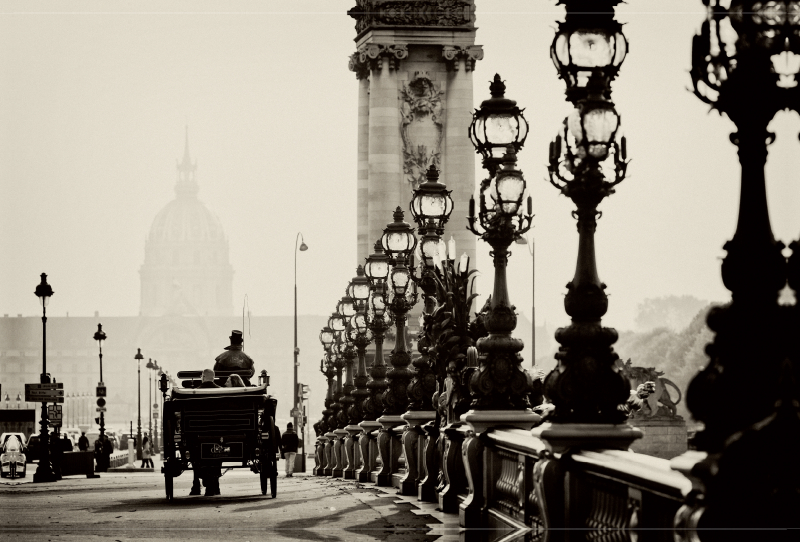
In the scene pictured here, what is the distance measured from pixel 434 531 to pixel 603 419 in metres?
6.09

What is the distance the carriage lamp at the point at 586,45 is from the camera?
13406mm

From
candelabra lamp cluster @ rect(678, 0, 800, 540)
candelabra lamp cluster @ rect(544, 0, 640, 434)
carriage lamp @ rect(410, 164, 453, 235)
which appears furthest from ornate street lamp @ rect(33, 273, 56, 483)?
candelabra lamp cluster @ rect(678, 0, 800, 540)

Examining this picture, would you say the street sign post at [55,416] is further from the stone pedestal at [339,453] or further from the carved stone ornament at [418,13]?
the carved stone ornament at [418,13]

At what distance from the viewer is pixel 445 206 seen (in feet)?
84.7

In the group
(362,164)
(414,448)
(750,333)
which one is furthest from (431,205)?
(362,164)

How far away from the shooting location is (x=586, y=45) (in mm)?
13430

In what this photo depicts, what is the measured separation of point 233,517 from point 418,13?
4459 centimetres

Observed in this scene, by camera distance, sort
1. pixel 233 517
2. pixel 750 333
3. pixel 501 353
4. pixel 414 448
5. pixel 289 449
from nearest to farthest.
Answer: pixel 750 333, pixel 501 353, pixel 233 517, pixel 414 448, pixel 289 449

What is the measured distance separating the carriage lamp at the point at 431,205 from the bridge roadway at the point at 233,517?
4027 millimetres

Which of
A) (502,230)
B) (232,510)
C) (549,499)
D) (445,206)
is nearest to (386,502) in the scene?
(232,510)

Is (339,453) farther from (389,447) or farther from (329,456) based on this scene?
(389,447)

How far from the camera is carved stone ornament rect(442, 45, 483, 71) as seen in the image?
63.6 metres

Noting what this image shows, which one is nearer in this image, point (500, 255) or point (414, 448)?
point (500, 255)

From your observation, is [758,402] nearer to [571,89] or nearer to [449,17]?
[571,89]
